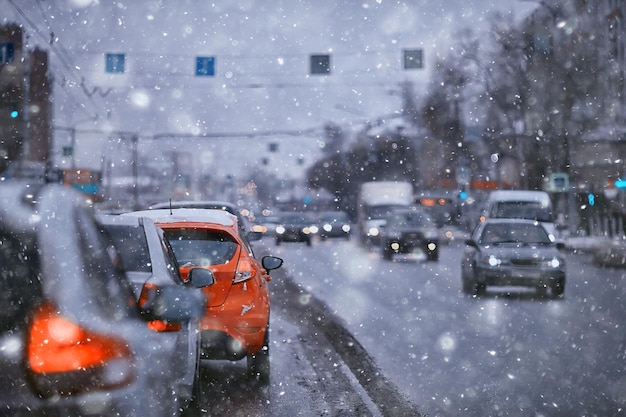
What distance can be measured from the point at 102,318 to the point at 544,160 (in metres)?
51.8

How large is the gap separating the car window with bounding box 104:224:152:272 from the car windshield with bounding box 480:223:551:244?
12.7 meters

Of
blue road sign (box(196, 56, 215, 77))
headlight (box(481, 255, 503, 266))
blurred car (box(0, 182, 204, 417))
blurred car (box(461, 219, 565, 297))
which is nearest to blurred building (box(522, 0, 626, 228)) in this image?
blue road sign (box(196, 56, 215, 77))

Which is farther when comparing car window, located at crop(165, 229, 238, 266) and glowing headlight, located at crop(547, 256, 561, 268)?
glowing headlight, located at crop(547, 256, 561, 268)

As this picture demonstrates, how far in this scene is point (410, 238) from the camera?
94.7ft

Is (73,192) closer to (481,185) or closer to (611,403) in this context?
(611,403)

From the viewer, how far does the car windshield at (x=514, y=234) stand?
55.8 ft

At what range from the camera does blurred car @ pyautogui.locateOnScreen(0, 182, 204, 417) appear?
2.98 meters

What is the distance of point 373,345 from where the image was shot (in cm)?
1009

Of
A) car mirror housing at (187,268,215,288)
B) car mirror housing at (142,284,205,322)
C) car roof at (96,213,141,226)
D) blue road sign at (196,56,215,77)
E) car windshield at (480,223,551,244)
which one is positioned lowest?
car windshield at (480,223,551,244)

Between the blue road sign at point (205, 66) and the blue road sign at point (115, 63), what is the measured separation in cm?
217

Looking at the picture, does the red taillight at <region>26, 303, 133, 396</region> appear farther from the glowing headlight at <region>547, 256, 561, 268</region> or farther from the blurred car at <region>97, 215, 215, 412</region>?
the glowing headlight at <region>547, 256, 561, 268</region>

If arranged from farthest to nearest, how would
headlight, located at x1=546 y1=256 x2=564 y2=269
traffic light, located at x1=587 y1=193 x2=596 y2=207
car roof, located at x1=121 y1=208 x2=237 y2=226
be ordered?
1. traffic light, located at x1=587 y1=193 x2=596 y2=207
2. headlight, located at x1=546 y1=256 x2=564 y2=269
3. car roof, located at x1=121 y1=208 x2=237 y2=226

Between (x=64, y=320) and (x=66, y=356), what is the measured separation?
0.39 ft

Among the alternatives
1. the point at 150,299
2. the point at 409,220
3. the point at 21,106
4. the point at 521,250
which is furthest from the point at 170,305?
the point at 21,106
